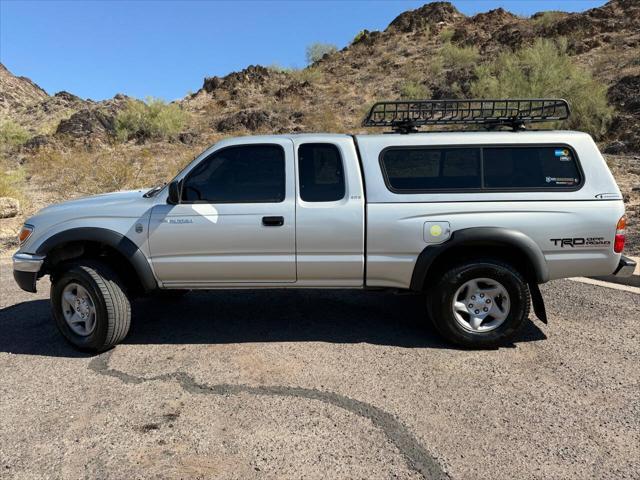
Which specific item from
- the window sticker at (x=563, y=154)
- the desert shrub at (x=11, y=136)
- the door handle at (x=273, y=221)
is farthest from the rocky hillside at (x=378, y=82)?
the door handle at (x=273, y=221)

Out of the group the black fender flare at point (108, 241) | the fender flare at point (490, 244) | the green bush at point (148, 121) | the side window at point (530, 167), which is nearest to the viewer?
the fender flare at point (490, 244)

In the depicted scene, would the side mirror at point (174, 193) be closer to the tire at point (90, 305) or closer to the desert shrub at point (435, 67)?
the tire at point (90, 305)

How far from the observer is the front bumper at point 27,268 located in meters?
4.20

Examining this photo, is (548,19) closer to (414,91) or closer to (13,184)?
(414,91)

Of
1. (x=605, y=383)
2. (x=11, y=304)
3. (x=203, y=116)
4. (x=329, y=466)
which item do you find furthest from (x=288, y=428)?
(x=203, y=116)

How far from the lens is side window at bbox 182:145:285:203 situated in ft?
13.6

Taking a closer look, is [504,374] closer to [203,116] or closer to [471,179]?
[471,179]

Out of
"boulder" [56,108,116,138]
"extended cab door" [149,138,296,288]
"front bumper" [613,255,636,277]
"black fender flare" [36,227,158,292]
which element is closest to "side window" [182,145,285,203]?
"extended cab door" [149,138,296,288]

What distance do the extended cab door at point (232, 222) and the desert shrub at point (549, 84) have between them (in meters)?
17.4

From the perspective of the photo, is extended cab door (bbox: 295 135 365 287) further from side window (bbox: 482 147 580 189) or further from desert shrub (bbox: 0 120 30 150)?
desert shrub (bbox: 0 120 30 150)

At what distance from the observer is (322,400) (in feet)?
11.0

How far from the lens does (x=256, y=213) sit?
408cm

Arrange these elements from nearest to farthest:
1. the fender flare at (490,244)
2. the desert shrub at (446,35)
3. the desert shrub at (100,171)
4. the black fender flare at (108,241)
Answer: the fender flare at (490,244) → the black fender flare at (108,241) → the desert shrub at (100,171) → the desert shrub at (446,35)

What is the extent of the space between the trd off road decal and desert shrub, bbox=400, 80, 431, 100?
84.4ft
